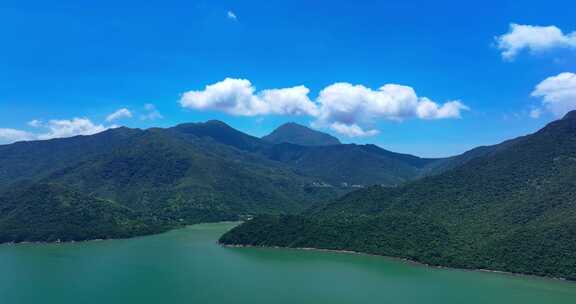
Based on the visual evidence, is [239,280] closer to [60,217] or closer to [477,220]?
[477,220]

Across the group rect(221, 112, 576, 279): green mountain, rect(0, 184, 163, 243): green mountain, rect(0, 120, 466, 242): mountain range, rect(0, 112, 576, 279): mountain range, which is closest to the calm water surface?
rect(221, 112, 576, 279): green mountain

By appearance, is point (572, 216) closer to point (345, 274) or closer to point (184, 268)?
point (345, 274)

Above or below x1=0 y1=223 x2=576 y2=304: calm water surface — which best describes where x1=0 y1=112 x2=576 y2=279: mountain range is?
above

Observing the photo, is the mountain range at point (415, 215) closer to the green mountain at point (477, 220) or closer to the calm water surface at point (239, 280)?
the green mountain at point (477, 220)

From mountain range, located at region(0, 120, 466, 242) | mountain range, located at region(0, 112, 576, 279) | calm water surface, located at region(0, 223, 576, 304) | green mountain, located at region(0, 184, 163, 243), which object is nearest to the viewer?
calm water surface, located at region(0, 223, 576, 304)

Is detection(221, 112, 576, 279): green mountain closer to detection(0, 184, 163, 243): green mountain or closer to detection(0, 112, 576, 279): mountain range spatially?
detection(0, 112, 576, 279): mountain range

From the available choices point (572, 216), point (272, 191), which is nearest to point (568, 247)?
point (572, 216)
